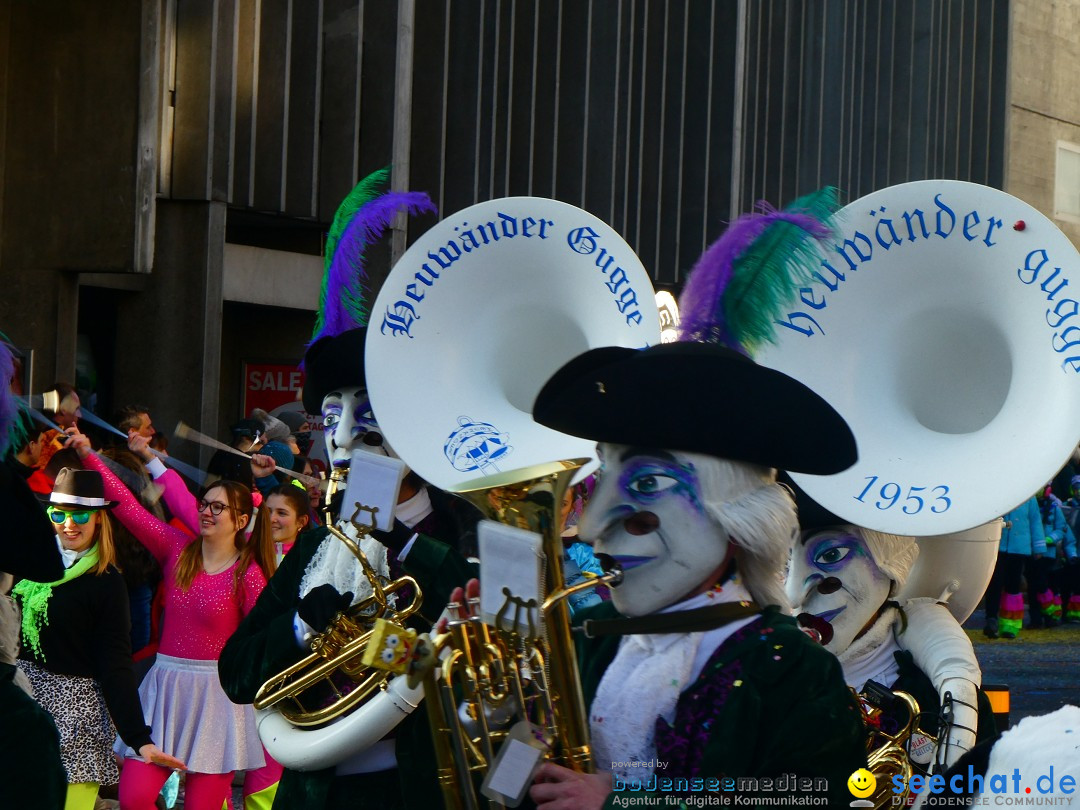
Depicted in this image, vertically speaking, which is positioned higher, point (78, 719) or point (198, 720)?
point (78, 719)

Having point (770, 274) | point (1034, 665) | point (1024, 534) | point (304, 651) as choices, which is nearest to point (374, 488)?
point (304, 651)

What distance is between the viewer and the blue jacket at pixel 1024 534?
1110 centimetres

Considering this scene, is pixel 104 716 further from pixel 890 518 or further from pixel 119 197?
pixel 119 197

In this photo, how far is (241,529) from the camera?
5.25m

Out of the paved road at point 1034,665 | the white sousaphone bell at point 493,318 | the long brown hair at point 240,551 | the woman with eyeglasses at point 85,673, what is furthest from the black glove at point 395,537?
the paved road at point 1034,665

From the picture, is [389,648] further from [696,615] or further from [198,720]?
[198,720]

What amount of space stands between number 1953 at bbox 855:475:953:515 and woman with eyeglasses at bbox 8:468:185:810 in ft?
7.88

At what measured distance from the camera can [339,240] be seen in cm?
415

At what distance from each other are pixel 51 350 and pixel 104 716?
5963 millimetres

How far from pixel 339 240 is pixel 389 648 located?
7.25ft

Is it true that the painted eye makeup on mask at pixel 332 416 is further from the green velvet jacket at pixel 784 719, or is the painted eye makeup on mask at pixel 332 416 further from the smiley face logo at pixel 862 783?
the green velvet jacket at pixel 784 719

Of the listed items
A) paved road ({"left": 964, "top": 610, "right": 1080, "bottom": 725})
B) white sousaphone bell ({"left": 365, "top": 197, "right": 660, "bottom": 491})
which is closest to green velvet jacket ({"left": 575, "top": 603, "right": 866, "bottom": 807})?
white sousaphone bell ({"left": 365, "top": 197, "right": 660, "bottom": 491})

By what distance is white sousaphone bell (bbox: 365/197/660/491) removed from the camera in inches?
144

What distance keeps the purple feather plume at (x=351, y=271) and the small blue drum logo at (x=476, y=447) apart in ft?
1.83
